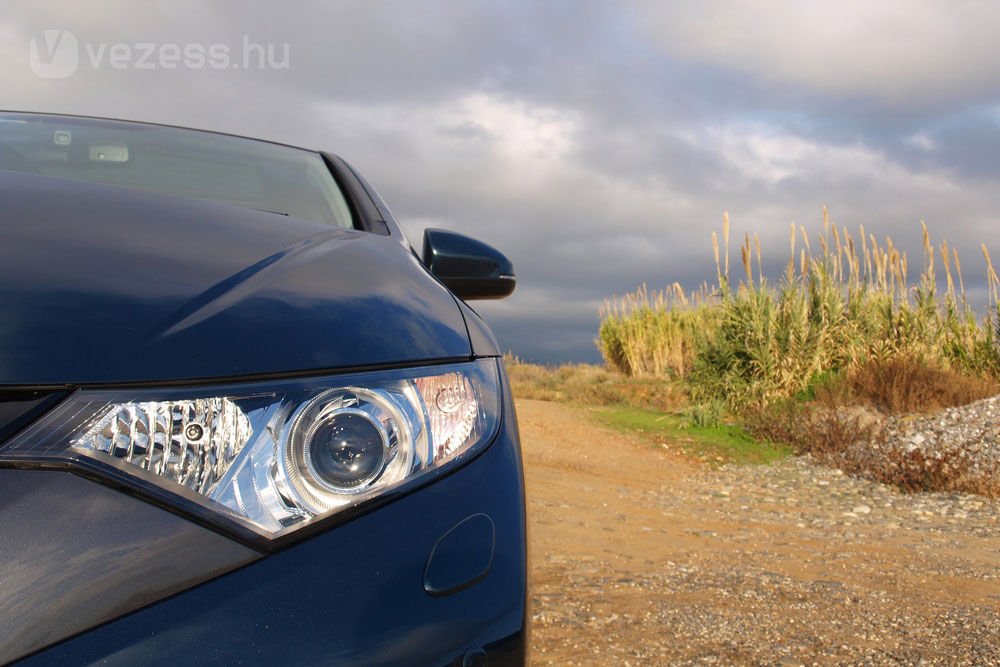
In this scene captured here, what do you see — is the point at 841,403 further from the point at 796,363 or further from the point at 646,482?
the point at 646,482

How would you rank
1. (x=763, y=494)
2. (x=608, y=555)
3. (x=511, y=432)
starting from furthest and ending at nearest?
(x=763, y=494) → (x=608, y=555) → (x=511, y=432)

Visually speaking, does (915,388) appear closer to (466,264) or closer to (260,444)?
(466,264)

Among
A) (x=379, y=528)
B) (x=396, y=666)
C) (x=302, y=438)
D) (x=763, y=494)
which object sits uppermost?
(x=302, y=438)

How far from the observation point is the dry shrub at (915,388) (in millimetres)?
9375

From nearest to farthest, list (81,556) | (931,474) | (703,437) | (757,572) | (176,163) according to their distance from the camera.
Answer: (81,556) → (176,163) → (757,572) → (931,474) → (703,437)

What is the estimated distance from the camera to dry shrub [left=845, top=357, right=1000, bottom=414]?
938cm

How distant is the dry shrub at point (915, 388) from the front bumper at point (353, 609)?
31.5ft

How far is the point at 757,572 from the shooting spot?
3.89m

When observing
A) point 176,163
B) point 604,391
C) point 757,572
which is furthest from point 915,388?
point 176,163

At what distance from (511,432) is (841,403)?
30.8 feet

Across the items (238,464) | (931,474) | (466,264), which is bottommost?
(931,474)

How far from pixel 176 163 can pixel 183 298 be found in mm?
1542

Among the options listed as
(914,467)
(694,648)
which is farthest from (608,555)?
(914,467)

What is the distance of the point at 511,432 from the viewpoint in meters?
1.19
